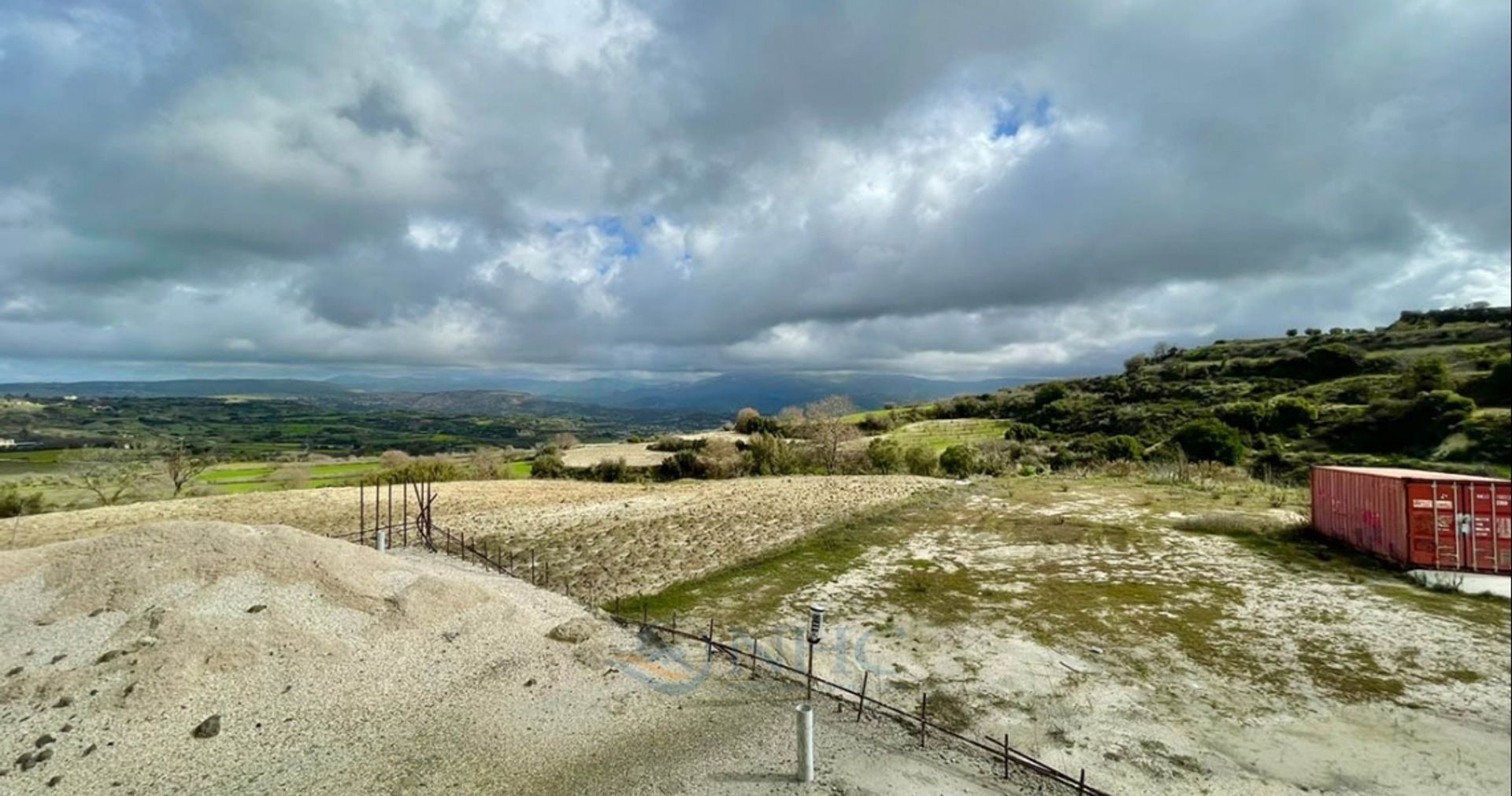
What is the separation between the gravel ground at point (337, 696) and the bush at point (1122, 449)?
124ft

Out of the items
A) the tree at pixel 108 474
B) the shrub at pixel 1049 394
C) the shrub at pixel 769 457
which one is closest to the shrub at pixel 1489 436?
the shrub at pixel 769 457

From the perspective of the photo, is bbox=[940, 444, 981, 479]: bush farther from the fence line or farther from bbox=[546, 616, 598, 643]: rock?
bbox=[546, 616, 598, 643]: rock

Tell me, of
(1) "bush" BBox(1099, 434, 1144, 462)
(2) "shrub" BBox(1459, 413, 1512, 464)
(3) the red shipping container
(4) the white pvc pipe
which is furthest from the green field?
(4) the white pvc pipe

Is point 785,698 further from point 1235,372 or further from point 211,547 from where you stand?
point 1235,372

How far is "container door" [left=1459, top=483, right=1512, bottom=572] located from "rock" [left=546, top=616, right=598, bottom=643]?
50.5 feet

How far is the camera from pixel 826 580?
14.8m

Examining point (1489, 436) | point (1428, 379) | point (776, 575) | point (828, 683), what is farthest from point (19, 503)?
point (1428, 379)

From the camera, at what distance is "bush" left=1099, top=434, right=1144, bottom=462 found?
38844 mm

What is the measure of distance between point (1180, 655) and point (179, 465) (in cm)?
5088

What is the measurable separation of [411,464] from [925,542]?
42496 mm

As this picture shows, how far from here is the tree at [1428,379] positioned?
476 inches

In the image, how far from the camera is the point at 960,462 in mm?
38469

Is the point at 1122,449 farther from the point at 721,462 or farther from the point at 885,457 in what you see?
the point at 721,462

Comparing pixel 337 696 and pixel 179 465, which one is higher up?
pixel 179 465
